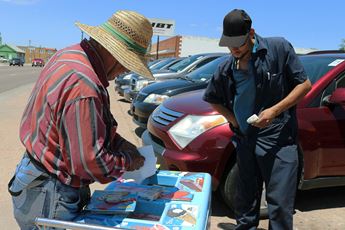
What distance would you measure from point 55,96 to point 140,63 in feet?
1.44

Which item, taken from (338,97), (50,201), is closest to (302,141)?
(338,97)

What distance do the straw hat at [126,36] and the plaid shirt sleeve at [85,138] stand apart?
10.5 inches

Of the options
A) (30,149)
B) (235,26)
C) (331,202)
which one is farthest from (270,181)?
(331,202)

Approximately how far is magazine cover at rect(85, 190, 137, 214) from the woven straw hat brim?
597 mm

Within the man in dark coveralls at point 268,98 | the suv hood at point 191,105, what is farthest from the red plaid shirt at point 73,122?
the suv hood at point 191,105

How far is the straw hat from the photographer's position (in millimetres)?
1810

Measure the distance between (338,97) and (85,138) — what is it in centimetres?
281

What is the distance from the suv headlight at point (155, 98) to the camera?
702cm

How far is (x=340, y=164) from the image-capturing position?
404 centimetres

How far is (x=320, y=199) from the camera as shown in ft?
15.5

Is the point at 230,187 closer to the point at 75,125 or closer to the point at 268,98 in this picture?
the point at 268,98

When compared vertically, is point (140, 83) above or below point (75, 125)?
below

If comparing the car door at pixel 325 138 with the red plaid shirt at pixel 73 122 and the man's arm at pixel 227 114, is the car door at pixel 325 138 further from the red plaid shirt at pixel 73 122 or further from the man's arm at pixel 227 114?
the red plaid shirt at pixel 73 122

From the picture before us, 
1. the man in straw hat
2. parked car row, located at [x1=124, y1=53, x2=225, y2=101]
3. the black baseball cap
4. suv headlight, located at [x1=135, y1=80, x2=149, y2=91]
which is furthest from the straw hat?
suv headlight, located at [x1=135, y1=80, x2=149, y2=91]
